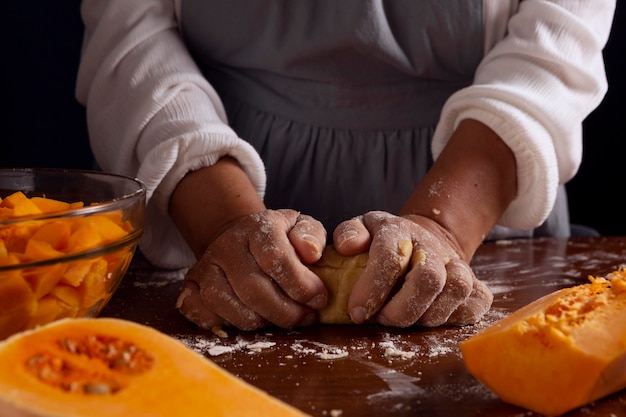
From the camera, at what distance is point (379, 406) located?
51 cm

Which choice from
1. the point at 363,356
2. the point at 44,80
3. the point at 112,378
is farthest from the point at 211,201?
the point at 44,80

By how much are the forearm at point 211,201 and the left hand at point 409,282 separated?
0.12 metres

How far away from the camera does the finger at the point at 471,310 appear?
0.67 m

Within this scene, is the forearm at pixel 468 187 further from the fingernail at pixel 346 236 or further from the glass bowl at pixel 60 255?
the glass bowl at pixel 60 255

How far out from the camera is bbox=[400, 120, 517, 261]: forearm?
77 centimetres

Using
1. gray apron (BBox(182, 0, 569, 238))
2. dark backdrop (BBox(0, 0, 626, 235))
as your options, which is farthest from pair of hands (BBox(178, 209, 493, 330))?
dark backdrop (BBox(0, 0, 626, 235))

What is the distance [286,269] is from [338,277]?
0.18ft

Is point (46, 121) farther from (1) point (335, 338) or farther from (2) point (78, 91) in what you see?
(1) point (335, 338)

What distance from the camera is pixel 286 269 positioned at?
2.17ft

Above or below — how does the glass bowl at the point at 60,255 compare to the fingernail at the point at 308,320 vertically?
above

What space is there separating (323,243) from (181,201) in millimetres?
184

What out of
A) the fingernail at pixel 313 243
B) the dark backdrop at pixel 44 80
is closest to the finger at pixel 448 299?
the fingernail at pixel 313 243

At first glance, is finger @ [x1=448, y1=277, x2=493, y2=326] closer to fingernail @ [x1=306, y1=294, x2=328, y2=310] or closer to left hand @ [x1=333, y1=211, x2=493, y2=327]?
left hand @ [x1=333, y1=211, x2=493, y2=327]

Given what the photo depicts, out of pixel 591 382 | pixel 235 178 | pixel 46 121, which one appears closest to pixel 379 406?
pixel 591 382
